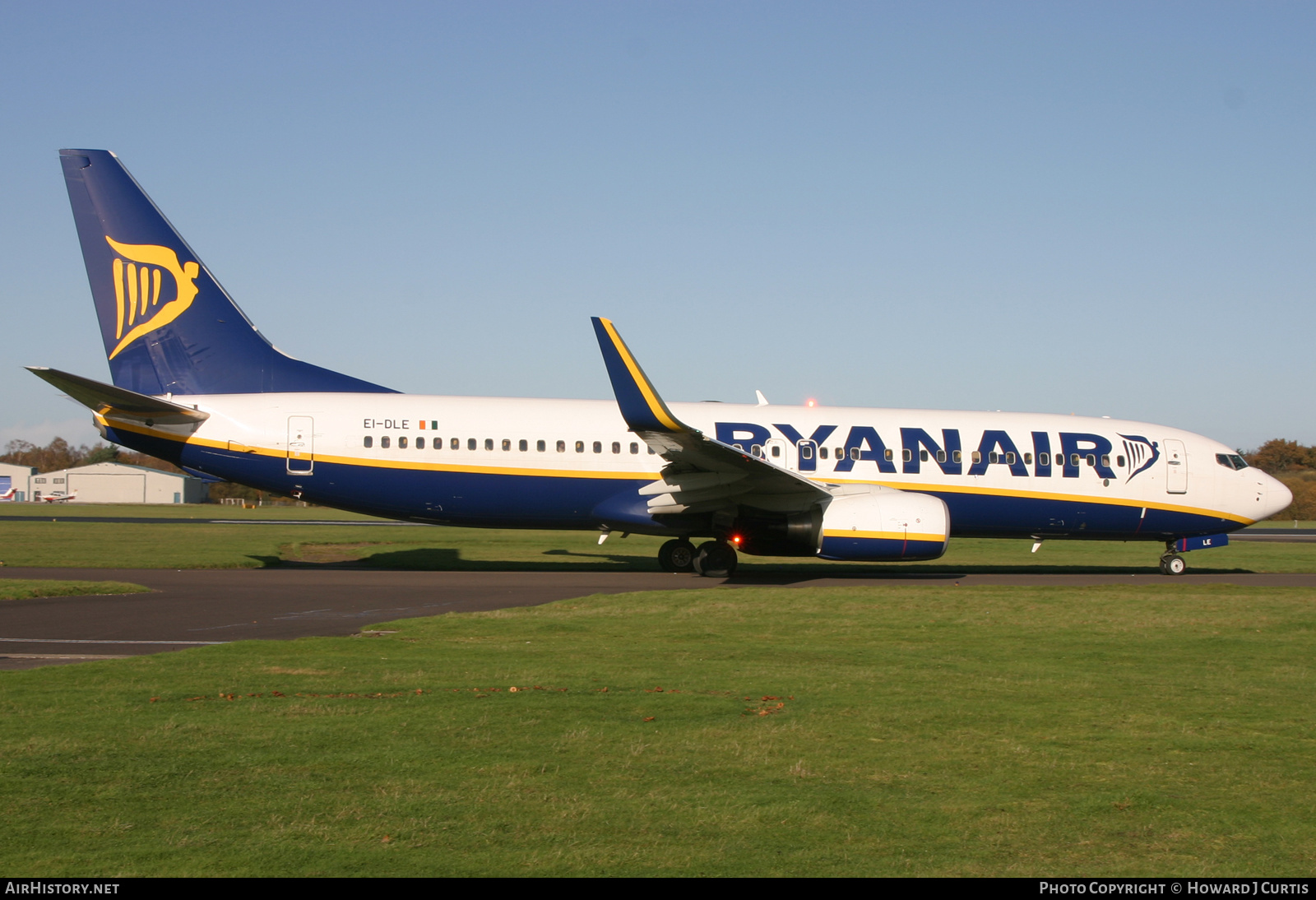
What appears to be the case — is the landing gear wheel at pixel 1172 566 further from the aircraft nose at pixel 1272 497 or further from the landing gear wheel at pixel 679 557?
the landing gear wheel at pixel 679 557

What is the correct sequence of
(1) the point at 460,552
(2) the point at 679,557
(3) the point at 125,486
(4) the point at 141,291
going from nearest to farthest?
(4) the point at 141,291 < (2) the point at 679,557 < (1) the point at 460,552 < (3) the point at 125,486

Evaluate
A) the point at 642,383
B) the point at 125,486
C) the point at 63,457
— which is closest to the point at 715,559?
the point at 642,383

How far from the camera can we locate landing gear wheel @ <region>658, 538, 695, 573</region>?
21.9 metres

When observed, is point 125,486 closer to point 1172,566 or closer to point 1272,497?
point 1172,566

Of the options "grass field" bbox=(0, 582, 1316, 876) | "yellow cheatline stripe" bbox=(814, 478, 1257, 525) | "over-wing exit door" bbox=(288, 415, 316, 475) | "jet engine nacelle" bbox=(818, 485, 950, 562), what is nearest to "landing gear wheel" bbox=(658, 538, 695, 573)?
"yellow cheatline stripe" bbox=(814, 478, 1257, 525)

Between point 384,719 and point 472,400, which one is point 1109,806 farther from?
point 472,400

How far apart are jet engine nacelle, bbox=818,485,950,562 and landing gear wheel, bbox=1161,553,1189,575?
698 centimetres

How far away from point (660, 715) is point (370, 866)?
10.7 feet

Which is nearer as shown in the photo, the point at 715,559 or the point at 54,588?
the point at 54,588

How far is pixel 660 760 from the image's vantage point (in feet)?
19.9

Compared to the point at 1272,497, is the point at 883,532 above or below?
below

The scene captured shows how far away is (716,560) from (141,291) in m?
12.5

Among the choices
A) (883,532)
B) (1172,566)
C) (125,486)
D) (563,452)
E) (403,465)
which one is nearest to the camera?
(883,532)
